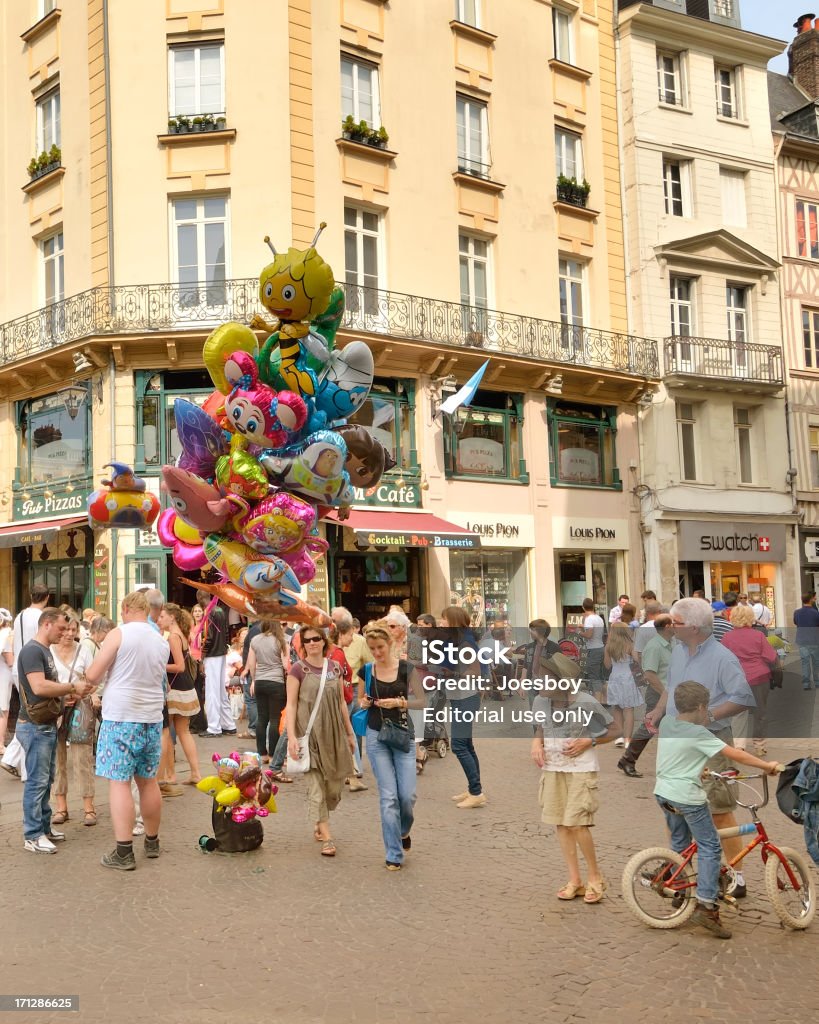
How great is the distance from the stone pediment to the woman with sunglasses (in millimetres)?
20490

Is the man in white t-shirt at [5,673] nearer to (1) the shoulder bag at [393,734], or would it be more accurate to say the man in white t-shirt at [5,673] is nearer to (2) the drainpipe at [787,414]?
(1) the shoulder bag at [393,734]

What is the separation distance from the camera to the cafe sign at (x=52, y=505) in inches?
861

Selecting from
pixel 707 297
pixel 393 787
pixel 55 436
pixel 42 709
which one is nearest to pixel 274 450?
pixel 393 787

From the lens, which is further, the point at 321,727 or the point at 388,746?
the point at 321,727

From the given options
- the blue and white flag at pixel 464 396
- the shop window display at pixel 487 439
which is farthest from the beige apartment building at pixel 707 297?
the blue and white flag at pixel 464 396

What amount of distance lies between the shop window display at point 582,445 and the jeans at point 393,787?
17.3 meters

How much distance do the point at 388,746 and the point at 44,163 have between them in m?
19.0

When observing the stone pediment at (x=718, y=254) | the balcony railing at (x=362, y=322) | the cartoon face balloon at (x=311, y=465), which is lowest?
the cartoon face balloon at (x=311, y=465)

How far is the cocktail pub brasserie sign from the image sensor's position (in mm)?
26672

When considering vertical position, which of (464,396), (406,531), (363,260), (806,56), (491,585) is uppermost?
(806,56)

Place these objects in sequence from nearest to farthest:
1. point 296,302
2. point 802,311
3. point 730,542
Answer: point 296,302, point 730,542, point 802,311

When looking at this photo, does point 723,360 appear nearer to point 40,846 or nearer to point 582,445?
point 582,445

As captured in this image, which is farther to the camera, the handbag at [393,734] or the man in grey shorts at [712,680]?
the handbag at [393,734]

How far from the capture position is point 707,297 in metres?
27.9
